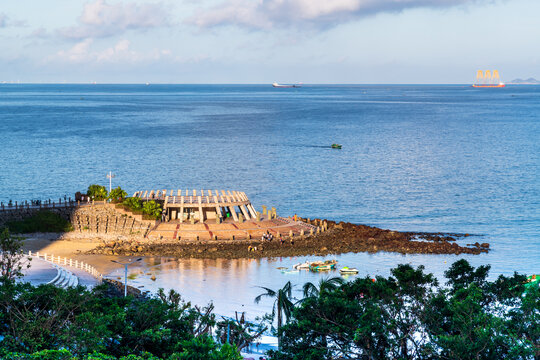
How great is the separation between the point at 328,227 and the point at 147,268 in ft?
67.0

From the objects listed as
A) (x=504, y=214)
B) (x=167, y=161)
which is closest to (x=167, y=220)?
(x=504, y=214)

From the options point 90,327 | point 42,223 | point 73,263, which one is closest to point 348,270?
point 73,263

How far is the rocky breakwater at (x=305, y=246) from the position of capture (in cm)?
5703

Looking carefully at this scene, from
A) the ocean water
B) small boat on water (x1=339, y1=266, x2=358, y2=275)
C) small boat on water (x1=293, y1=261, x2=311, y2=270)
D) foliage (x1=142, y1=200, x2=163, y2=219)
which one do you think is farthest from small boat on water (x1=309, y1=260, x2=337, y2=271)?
foliage (x1=142, y1=200, x2=163, y2=219)

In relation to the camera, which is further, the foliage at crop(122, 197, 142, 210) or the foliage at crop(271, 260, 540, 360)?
the foliage at crop(122, 197, 142, 210)

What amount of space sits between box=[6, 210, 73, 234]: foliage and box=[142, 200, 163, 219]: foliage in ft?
23.5

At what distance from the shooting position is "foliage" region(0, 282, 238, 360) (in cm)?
2250

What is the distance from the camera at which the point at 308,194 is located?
8694 cm

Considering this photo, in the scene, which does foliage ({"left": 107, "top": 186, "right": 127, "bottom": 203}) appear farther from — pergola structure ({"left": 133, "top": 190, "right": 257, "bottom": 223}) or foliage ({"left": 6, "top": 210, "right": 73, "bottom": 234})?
foliage ({"left": 6, "top": 210, "right": 73, "bottom": 234})

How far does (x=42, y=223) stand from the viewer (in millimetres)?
62344

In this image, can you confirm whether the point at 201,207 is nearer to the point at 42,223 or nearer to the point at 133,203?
the point at 133,203

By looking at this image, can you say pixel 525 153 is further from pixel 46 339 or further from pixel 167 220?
pixel 46 339

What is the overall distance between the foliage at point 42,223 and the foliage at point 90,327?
35.4 metres

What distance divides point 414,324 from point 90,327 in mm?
12487
